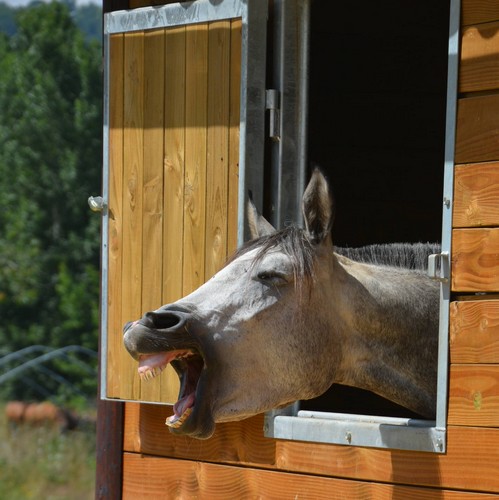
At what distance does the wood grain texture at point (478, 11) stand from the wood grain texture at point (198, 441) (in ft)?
5.23

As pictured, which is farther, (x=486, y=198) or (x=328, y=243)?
(x=328, y=243)

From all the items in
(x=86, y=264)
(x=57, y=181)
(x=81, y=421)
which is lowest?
(x=81, y=421)

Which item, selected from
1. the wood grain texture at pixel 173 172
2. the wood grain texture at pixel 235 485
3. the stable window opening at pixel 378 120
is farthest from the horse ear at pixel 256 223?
the stable window opening at pixel 378 120

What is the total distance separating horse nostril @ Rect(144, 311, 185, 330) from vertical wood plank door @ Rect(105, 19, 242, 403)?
81 cm

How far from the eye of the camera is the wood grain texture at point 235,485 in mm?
3857

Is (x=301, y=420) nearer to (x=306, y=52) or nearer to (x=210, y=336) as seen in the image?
(x=210, y=336)

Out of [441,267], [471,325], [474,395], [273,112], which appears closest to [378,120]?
[273,112]

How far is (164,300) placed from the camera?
14.4 ft

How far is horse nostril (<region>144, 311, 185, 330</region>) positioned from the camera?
346cm

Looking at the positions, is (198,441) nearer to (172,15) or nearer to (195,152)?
(195,152)

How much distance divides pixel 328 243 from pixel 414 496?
0.86 meters

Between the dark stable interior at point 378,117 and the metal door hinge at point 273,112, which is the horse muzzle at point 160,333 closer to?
the metal door hinge at point 273,112

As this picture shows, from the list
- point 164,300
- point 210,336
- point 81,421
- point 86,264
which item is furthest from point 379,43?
point 86,264

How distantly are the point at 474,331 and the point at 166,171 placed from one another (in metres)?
1.44
